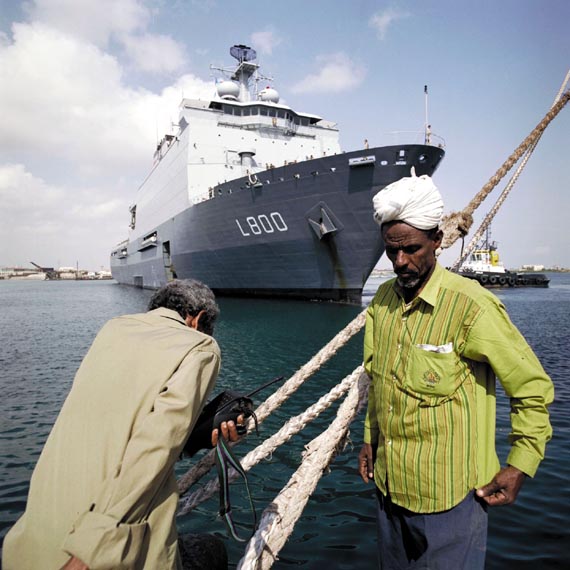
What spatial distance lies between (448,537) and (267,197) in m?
18.0

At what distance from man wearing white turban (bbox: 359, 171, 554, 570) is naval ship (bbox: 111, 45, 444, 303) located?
14235 mm

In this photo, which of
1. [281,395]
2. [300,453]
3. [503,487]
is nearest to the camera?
[503,487]

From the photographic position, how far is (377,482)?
1.85 metres

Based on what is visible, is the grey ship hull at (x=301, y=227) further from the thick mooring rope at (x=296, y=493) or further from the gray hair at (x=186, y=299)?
the gray hair at (x=186, y=299)

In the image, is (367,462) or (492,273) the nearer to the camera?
(367,462)

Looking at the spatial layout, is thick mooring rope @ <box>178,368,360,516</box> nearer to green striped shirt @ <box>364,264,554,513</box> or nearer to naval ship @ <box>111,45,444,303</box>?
green striped shirt @ <box>364,264,554,513</box>

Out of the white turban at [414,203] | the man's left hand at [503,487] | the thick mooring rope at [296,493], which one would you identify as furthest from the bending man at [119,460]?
the man's left hand at [503,487]

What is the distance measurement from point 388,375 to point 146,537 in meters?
1.12

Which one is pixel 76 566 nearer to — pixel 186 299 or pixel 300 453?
pixel 186 299

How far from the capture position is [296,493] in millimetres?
1984

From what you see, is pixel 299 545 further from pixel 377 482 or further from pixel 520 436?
pixel 520 436

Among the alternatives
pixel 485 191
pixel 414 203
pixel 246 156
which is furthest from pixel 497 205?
pixel 246 156

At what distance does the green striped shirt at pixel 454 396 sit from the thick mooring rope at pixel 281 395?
746 mm

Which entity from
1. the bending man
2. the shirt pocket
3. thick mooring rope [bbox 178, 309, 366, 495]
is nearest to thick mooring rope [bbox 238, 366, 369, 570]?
thick mooring rope [bbox 178, 309, 366, 495]
